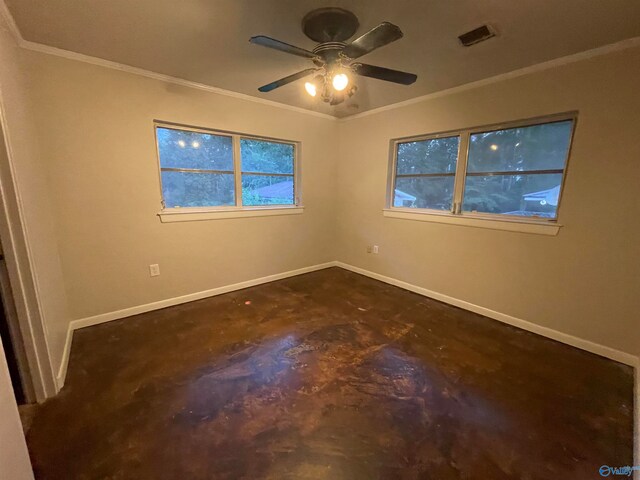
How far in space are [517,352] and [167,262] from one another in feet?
11.4

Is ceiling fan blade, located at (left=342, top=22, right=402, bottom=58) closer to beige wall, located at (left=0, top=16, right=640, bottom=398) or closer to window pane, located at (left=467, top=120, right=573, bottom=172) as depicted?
beige wall, located at (left=0, top=16, right=640, bottom=398)

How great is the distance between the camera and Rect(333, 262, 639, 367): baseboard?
7.21ft

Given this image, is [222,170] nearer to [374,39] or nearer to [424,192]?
[374,39]

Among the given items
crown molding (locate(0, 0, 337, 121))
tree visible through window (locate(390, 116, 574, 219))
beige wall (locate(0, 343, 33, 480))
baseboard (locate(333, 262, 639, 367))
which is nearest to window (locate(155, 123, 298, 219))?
crown molding (locate(0, 0, 337, 121))

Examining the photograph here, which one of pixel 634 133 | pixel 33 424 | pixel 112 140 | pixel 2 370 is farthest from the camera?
pixel 112 140

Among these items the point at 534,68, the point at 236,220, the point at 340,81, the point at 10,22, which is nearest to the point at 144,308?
the point at 236,220

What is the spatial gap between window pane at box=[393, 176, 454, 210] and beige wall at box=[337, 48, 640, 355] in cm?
29

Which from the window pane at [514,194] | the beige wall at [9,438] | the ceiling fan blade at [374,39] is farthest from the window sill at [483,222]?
the beige wall at [9,438]

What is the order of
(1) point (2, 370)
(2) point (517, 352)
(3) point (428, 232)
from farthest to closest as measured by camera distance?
(3) point (428, 232) < (2) point (517, 352) < (1) point (2, 370)

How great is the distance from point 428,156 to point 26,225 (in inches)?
145

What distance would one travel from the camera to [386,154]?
12.1 ft

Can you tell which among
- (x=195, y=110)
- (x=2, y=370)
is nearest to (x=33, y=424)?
(x=2, y=370)

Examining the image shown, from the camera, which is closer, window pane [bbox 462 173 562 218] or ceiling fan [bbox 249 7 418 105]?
ceiling fan [bbox 249 7 418 105]

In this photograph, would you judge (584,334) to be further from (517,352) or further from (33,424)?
(33,424)
